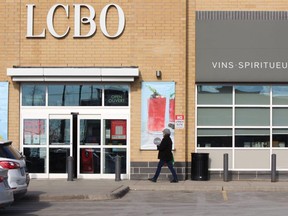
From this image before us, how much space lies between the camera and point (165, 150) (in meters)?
20.0

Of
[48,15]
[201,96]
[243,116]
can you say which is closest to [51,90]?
[48,15]

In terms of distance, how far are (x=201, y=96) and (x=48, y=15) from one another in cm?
592

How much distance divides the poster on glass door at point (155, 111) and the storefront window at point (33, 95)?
348 cm

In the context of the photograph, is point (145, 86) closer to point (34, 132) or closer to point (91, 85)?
point (91, 85)

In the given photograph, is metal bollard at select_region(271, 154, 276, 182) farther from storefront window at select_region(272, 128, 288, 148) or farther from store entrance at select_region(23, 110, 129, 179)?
store entrance at select_region(23, 110, 129, 179)

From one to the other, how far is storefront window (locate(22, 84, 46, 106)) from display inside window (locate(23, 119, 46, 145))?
0.62 m

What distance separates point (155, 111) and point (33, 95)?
13.9 ft

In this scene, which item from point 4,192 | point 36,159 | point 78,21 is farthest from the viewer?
point 36,159

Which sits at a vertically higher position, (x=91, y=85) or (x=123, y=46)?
(x=123, y=46)

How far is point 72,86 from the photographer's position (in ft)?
70.4

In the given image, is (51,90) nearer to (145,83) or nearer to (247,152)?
(145,83)

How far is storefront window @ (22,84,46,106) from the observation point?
Answer: 2148 cm

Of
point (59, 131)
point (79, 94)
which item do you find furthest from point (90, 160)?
point (79, 94)

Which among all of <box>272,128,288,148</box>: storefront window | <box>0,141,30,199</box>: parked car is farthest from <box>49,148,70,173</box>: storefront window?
<box>272,128,288,148</box>: storefront window
